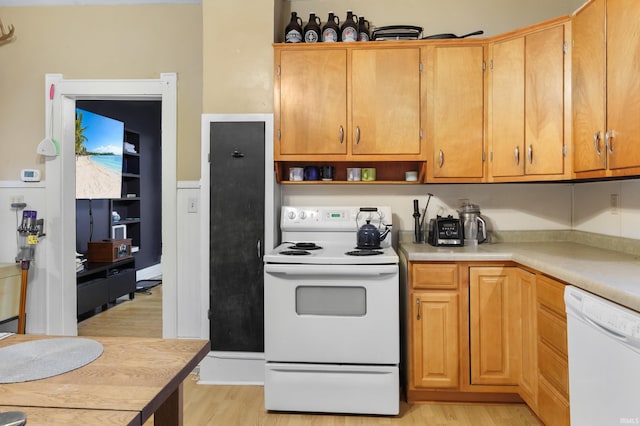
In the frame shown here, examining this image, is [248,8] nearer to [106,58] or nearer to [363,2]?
[363,2]

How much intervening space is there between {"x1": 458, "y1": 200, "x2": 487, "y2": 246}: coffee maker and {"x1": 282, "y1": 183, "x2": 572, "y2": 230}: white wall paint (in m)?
0.15

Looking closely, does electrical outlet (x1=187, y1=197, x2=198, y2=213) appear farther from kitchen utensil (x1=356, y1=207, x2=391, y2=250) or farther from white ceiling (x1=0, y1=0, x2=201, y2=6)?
→ white ceiling (x1=0, y1=0, x2=201, y2=6)

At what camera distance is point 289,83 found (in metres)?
2.81

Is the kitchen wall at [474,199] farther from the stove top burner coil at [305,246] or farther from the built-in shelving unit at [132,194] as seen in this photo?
the built-in shelving unit at [132,194]

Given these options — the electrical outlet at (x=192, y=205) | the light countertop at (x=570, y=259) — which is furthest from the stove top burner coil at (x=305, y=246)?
the electrical outlet at (x=192, y=205)

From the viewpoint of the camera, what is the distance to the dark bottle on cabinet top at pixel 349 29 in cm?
286

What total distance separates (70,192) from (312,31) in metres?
2.19

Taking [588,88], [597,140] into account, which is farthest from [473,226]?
[588,88]

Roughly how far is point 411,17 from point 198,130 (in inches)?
67.8

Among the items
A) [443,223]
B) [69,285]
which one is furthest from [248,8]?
[69,285]

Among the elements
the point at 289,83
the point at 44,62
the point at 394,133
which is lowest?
the point at 394,133

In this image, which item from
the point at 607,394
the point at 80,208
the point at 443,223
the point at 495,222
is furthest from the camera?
the point at 80,208

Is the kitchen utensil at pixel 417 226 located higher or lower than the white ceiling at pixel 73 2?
lower

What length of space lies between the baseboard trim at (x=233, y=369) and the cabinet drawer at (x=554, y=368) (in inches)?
63.1
